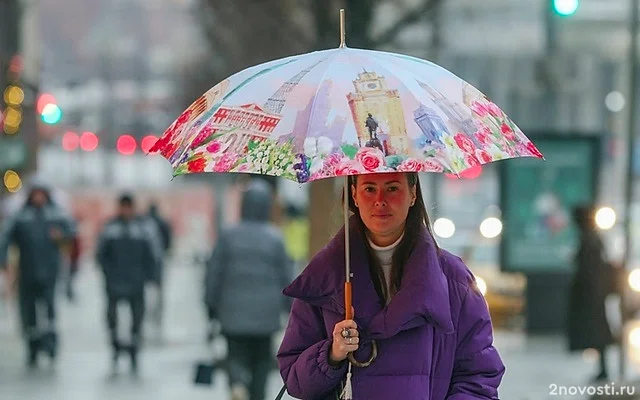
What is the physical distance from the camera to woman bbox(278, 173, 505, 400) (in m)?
4.23

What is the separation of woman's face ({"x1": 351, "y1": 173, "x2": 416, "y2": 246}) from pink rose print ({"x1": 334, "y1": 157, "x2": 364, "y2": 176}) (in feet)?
0.63

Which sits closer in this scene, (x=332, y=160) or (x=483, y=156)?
(x=332, y=160)

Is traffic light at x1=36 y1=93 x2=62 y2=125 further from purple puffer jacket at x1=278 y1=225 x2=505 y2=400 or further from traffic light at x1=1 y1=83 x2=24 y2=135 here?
purple puffer jacket at x1=278 y1=225 x2=505 y2=400

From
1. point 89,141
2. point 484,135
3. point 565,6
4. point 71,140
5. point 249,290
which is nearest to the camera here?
point 484,135

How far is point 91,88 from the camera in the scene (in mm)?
59906

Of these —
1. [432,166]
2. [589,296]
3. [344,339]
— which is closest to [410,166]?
[432,166]

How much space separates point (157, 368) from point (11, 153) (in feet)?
16.9

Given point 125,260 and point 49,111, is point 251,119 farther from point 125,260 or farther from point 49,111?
point 49,111

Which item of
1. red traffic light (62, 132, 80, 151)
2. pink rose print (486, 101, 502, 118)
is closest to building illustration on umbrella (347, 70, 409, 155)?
pink rose print (486, 101, 502, 118)

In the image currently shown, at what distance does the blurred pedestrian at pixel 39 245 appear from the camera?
48.3ft

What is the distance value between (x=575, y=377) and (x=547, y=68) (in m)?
7.35

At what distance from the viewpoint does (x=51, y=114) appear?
2178cm

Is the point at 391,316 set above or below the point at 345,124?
below

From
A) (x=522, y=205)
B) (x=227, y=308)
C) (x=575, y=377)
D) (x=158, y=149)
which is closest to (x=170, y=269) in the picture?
(x=522, y=205)
